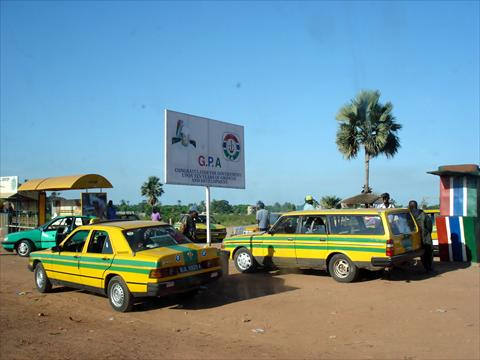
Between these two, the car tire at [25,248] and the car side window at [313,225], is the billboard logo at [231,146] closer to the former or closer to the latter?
the car side window at [313,225]

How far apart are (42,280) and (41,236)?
7.35m

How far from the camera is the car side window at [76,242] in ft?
31.3

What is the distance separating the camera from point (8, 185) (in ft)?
85.0

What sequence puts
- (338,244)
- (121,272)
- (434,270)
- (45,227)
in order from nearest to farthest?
(121,272)
(338,244)
(434,270)
(45,227)

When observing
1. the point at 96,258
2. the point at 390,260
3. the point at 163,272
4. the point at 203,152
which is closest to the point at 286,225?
the point at 390,260

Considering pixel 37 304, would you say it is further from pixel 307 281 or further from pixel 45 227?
pixel 45 227

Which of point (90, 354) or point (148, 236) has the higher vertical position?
point (148, 236)

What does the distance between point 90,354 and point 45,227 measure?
12.2m

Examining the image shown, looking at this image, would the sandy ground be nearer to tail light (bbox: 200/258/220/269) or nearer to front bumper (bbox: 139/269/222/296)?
front bumper (bbox: 139/269/222/296)

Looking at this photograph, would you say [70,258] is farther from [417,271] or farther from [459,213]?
[459,213]

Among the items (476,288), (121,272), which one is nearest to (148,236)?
(121,272)

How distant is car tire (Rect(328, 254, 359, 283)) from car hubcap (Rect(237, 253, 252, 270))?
234 centimetres

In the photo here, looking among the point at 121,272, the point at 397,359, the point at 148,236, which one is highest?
the point at 148,236

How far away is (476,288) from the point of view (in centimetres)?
970
